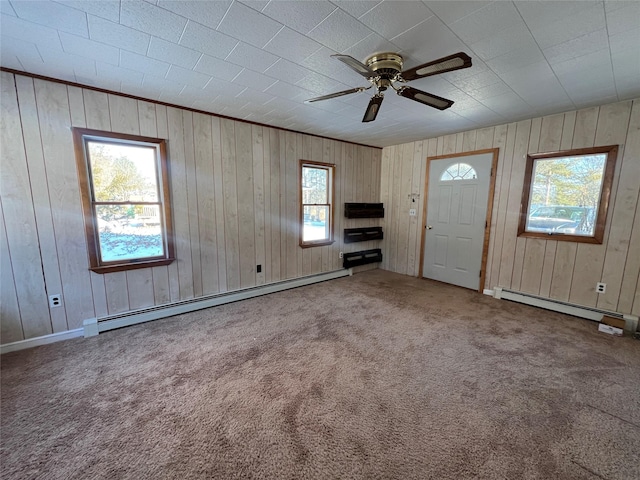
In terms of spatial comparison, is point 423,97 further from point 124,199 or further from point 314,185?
point 124,199

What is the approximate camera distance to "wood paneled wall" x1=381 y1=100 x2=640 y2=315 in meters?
2.78

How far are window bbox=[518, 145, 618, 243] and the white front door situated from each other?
0.53 m

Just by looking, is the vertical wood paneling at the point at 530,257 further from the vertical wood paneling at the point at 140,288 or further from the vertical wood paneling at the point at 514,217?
the vertical wood paneling at the point at 140,288

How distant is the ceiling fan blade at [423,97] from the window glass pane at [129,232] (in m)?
2.83

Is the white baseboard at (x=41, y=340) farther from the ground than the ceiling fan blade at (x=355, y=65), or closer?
closer

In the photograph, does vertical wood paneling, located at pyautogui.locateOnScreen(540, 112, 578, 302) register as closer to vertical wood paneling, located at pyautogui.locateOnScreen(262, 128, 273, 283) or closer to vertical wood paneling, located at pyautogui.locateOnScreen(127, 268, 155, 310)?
vertical wood paneling, located at pyautogui.locateOnScreen(262, 128, 273, 283)

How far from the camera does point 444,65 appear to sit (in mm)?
1595

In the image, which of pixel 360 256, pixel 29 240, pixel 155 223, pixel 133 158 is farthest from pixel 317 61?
pixel 360 256

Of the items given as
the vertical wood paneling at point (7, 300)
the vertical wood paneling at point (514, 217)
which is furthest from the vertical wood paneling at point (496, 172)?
the vertical wood paneling at point (7, 300)

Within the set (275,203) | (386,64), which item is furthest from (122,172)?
(386,64)

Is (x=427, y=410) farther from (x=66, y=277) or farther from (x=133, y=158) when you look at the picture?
(x=133, y=158)

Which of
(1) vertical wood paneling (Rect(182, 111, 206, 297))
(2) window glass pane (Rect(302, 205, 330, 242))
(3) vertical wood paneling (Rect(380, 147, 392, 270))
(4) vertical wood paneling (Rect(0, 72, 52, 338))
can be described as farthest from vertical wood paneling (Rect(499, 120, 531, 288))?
(4) vertical wood paneling (Rect(0, 72, 52, 338))

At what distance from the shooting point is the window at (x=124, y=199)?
2.59 meters

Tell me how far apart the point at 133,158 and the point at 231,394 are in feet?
8.62
